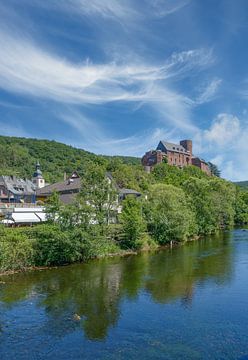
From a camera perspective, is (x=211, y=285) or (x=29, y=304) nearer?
(x=29, y=304)

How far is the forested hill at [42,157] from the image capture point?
133 meters

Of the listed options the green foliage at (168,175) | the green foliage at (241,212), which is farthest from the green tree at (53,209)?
the green foliage at (241,212)

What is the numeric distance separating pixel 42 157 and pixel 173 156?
58814 mm

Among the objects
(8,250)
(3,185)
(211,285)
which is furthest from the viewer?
(3,185)

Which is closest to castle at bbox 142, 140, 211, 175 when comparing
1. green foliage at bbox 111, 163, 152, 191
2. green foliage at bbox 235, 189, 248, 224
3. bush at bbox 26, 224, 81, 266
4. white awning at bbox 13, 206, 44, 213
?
green foliage at bbox 111, 163, 152, 191

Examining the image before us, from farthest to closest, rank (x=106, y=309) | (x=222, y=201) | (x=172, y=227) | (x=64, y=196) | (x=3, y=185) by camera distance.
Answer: (x=222, y=201) < (x=3, y=185) < (x=64, y=196) < (x=172, y=227) < (x=106, y=309)

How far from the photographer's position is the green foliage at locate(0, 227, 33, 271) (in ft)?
121

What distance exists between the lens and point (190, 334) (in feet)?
69.7

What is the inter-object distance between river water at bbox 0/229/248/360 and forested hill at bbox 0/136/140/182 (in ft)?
269

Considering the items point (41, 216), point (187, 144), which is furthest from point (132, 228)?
point (187, 144)

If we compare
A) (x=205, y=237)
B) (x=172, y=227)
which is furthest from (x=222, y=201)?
(x=172, y=227)

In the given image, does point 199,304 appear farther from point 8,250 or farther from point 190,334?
point 8,250

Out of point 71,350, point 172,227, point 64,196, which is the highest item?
point 64,196

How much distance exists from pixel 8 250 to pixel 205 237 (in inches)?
1766
